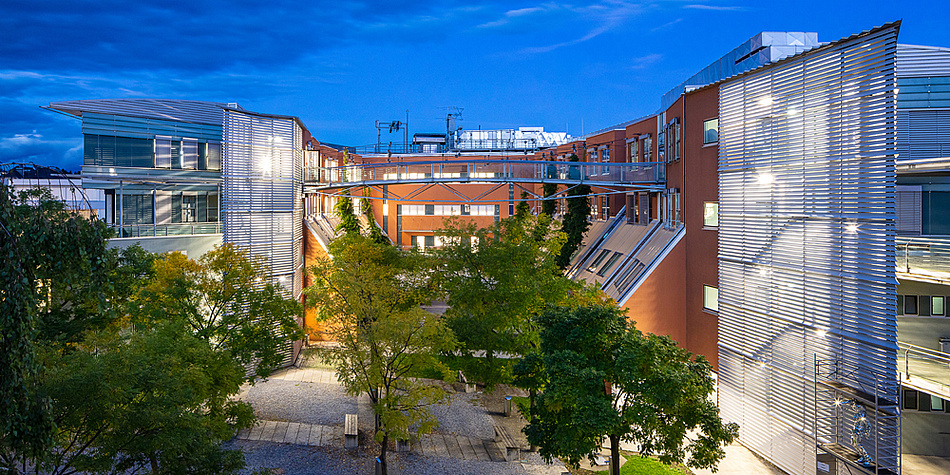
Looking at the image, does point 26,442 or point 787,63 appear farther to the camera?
point 787,63

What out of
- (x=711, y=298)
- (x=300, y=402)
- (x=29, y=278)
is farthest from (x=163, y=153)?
(x=711, y=298)

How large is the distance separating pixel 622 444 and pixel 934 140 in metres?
15.5

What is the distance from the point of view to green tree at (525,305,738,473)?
47.9 feet

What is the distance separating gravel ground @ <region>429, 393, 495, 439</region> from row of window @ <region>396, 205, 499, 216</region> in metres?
35.3

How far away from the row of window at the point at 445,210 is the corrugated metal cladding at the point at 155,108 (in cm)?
2909

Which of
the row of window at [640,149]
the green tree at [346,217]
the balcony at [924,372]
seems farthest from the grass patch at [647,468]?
the green tree at [346,217]

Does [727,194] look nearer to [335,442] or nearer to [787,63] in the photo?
[787,63]

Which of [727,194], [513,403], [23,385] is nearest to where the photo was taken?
[23,385]

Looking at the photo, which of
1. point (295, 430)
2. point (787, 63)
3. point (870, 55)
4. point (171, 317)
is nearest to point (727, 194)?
point (787, 63)

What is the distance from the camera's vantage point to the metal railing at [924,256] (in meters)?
15.8

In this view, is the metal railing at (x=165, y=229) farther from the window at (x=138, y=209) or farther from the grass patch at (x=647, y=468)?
the grass patch at (x=647, y=468)

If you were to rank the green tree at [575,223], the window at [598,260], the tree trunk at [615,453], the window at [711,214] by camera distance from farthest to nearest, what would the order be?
1. the green tree at [575,223]
2. the window at [598,260]
3. the window at [711,214]
4. the tree trunk at [615,453]

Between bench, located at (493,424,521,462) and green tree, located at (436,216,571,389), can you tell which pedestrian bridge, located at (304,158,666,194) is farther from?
bench, located at (493,424,521,462)

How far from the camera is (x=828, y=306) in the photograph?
16969 mm
